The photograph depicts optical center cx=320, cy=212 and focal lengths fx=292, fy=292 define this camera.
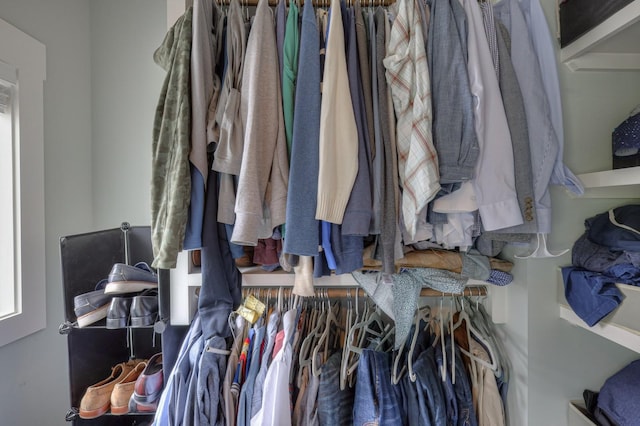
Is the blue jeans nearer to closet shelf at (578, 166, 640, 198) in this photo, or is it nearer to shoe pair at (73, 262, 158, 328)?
closet shelf at (578, 166, 640, 198)

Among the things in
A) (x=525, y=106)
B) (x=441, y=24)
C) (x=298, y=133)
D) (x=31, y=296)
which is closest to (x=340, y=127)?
(x=298, y=133)

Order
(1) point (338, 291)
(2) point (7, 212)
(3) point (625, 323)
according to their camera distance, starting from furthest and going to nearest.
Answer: (2) point (7, 212) → (1) point (338, 291) → (3) point (625, 323)

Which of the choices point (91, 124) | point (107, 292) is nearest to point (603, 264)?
point (107, 292)

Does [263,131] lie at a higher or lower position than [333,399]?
higher

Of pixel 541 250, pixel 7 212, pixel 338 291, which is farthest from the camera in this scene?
pixel 7 212

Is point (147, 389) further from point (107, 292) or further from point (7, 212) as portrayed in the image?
point (7, 212)

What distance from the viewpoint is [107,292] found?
959 millimetres

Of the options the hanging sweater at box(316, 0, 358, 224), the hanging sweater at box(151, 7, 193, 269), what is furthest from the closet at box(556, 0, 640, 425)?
the hanging sweater at box(151, 7, 193, 269)

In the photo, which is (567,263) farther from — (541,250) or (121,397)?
(121,397)

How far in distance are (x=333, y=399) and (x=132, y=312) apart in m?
0.70

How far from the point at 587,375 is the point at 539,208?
613 millimetres

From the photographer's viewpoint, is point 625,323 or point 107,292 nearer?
point 625,323

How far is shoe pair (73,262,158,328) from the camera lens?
0.95 metres

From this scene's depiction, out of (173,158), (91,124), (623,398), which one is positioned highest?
(91,124)
